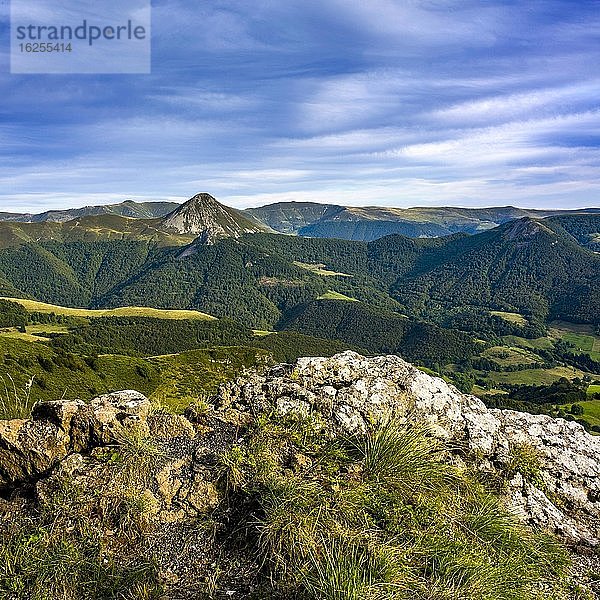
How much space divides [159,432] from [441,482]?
596 cm

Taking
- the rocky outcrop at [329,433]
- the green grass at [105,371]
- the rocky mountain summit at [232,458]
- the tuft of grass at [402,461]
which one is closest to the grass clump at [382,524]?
the tuft of grass at [402,461]

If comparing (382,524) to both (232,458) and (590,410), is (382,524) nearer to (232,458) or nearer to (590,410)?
(232,458)

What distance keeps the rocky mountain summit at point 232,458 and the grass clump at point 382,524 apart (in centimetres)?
16

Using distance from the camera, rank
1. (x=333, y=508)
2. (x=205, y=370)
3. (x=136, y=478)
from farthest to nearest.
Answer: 1. (x=205, y=370)
2. (x=136, y=478)
3. (x=333, y=508)

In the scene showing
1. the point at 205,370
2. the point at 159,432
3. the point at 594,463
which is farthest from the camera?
the point at 205,370

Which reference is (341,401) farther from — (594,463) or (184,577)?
(594,463)

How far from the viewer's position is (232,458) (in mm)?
8305

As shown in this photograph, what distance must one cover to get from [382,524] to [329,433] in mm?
2227

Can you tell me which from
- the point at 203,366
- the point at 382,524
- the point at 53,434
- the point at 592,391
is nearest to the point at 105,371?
the point at 203,366

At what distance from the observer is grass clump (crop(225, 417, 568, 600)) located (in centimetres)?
617

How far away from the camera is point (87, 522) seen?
7.32 metres

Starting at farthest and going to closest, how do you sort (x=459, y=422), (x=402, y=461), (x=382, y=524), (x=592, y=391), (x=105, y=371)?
(x=592, y=391) → (x=105, y=371) → (x=459, y=422) → (x=402, y=461) → (x=382, y=524)

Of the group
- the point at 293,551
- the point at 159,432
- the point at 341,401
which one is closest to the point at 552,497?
the point at 341,401

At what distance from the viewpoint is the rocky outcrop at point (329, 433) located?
331 inches
